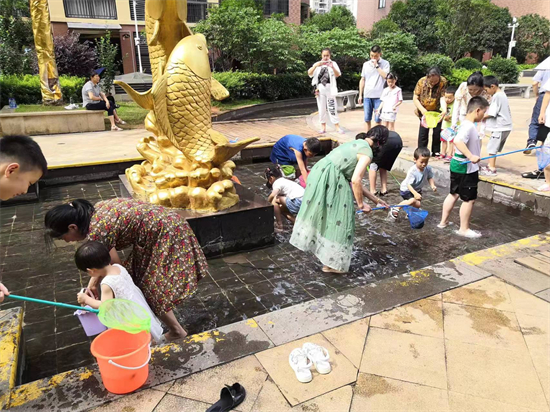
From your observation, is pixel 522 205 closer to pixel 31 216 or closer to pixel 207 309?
pixel 207 309

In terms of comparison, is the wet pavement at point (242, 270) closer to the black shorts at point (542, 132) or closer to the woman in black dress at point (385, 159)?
the woman in black dress at point (385, 159)

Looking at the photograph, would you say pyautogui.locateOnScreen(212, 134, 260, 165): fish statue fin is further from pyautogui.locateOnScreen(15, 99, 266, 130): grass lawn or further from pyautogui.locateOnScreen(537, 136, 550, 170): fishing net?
pyautogui.locateOnScreen(15, 99, 266, 130): grass lawn

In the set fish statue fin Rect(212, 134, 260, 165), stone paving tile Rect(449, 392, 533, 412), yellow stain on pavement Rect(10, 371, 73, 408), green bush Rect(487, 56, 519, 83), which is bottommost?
stone paving tile Rect(449, 392, 533, 412)

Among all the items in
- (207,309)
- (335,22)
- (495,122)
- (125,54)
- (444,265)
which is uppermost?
(335,22)

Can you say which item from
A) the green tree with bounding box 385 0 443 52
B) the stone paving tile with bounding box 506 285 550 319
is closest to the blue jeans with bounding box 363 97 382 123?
the stone paving tile with bounding box 506 285 550 319

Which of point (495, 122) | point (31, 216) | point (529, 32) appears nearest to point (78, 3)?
point (31, 216)

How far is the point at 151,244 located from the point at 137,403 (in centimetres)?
101

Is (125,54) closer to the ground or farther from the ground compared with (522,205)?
farther from the ground

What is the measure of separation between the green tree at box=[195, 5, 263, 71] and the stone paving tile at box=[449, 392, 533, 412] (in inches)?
696

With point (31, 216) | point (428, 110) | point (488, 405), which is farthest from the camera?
point (428, 110)

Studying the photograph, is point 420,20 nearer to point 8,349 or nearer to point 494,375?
point 494,375

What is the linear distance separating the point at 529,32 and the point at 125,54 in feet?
92.2

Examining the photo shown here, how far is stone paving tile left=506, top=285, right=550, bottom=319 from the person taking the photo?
3107 mm

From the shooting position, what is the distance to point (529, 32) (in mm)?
29734
